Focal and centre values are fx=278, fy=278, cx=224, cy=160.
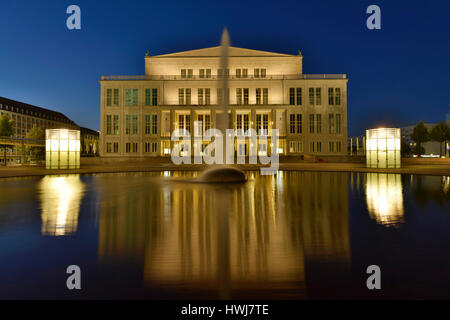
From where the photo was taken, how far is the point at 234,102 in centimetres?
5312

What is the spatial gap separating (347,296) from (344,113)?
54871 mm

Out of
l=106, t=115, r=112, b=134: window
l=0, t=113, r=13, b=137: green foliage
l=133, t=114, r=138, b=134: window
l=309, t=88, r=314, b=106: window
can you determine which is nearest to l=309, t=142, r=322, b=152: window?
l=309, t=88, r=314, b=106: window

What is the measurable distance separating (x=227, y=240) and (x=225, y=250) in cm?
54

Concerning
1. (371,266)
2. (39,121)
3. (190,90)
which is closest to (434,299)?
(371,266)

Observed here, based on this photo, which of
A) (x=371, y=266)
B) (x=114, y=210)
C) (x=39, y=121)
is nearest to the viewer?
(x=371, y=266)

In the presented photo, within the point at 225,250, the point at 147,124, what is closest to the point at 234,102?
the point at 147,124

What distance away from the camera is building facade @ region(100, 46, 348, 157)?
52469 mm

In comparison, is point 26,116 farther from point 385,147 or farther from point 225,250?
point 225,250

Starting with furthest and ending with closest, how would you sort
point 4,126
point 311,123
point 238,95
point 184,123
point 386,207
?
point 4,126 → point 238,95 → point 184,123 → point 311,123 → point 386,207

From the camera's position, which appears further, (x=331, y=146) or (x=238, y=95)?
(x=238, y=95)

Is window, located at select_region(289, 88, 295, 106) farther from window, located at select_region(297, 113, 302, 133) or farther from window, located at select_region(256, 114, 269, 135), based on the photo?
window, located at select_region(256, 114, 269, 135)

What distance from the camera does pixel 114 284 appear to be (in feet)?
11.7
